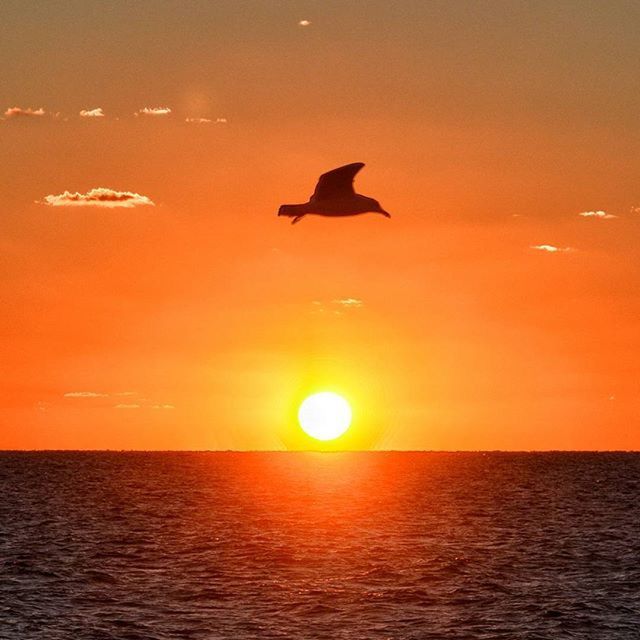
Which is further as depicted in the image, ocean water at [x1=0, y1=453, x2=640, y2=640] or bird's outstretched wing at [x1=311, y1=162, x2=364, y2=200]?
ocean water at [x1=0, y1=453, x2=640, y2=640]

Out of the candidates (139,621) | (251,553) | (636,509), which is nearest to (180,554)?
(251,553)

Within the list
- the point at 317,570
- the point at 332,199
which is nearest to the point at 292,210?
the point at 332,199

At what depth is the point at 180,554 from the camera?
63062 millimetres

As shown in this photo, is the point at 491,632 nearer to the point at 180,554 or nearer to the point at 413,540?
the point at 180,554

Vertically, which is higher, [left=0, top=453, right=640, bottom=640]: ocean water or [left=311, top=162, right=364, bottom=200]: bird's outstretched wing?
[left=311, top=162, right=364, bottom=200]: bird's outstretched wing

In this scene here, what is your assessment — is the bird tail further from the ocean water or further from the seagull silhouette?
the ocean water

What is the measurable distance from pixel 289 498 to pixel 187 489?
65.1 feet

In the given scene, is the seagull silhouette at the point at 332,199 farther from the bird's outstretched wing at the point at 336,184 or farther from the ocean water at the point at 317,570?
the ocean water at the point at 317,570

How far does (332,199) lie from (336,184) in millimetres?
341

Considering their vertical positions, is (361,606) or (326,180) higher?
(326,180)

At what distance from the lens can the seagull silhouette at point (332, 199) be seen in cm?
2200

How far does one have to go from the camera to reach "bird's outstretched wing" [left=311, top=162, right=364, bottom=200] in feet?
71.7

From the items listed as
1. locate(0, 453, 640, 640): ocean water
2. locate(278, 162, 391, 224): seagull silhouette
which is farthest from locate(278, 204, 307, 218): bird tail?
locate(0, 453, 640, 640): ocean water

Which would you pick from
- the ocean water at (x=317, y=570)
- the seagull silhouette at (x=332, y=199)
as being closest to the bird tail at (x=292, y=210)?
the seagull silhouette at (x=332, y=199)
